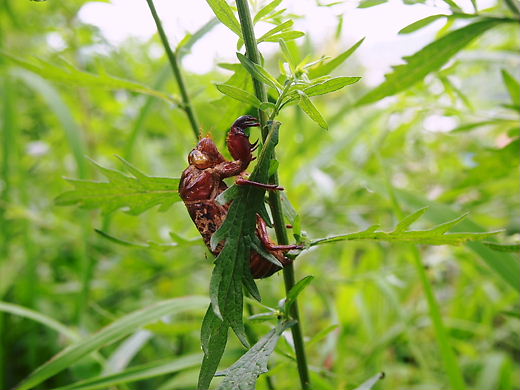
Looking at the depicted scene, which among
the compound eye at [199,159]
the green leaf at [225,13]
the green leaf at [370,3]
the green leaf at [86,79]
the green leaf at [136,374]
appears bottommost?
the green leaf at [136,374]

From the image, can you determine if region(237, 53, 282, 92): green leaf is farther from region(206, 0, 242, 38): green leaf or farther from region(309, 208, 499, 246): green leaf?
region(309, 208, 499, 246): green leaf

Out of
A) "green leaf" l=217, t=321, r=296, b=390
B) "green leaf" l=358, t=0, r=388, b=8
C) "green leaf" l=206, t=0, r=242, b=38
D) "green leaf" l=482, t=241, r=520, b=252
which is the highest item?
"green leaf" l=358, t=0, r=388, b=8

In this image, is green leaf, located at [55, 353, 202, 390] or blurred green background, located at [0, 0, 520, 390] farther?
blurred green background, located at [0, 0, 520, 390]

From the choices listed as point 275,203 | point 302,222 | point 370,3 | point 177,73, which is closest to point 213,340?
point 275,203

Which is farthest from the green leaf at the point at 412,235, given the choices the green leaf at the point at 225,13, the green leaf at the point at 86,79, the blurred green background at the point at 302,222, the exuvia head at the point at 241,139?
the blurred green background at the point at 302,222

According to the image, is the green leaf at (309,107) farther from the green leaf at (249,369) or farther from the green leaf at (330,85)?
the green leaf at (249,369)

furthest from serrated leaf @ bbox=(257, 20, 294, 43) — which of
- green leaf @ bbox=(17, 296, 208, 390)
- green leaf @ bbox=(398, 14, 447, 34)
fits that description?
green leaf @ bbox=(17, 296, 208, 390)
